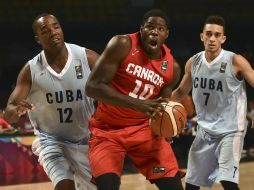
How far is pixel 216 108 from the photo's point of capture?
4.45 meters

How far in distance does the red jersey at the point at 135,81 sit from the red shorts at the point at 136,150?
6 cm

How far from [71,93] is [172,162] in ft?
2.98

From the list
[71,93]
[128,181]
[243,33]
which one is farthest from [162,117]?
[243,33]

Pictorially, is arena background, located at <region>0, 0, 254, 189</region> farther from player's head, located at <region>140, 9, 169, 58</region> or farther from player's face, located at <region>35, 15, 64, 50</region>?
player's head, located at <region>140, 9, 169, 58</region>

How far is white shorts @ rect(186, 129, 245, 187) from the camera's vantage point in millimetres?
4293

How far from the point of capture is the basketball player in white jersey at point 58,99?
387cm

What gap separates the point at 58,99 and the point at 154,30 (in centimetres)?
93

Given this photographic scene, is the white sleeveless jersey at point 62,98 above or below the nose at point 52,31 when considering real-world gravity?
below

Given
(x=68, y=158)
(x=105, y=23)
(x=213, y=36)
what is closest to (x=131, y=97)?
(x=68, y=158)

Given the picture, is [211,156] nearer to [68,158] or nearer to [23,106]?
[68,158]

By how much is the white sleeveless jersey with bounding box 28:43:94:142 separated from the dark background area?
685 cm

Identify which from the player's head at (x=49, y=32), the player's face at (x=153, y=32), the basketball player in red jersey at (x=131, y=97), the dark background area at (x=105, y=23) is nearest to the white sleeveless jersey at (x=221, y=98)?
the basketball player in red jersey at (x=131, y=97)

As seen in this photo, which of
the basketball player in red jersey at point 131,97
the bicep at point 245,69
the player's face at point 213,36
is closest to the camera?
the basketball player in red jersey at point 131,97

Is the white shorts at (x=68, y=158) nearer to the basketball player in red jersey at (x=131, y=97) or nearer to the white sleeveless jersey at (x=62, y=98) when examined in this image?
the white sleeveless jersey at (x=62, y=98)
